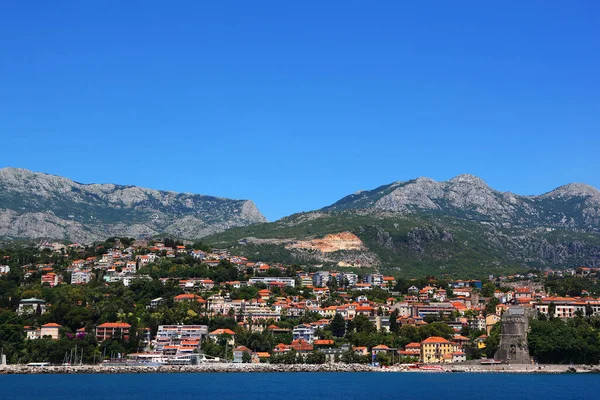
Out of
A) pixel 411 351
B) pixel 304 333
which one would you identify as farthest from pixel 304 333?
pixel 411 351

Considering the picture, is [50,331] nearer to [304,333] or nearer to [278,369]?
[278,369]

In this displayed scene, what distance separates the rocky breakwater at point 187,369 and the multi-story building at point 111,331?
601 centimetres

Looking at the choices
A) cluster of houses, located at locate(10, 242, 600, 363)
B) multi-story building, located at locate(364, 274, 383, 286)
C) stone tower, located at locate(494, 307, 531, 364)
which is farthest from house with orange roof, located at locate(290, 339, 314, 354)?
multi-story building, located at locate(364, 274, 383, 286)

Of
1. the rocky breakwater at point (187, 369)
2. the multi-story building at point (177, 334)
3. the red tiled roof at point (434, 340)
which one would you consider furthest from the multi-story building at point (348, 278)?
the rocky breakwater at point (187, 369)

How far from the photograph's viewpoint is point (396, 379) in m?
79.1

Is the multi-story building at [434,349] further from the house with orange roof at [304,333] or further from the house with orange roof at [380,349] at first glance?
the house with orange roof at [304,333]

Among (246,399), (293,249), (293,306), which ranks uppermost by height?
(293,249)

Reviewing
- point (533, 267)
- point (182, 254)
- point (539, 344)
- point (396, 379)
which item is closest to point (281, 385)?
point (396, 379)

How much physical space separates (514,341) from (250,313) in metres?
32.4

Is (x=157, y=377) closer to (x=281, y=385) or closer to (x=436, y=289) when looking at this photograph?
(x=281, y=385)

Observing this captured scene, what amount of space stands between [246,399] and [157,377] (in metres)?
23.5

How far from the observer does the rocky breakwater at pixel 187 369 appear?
285 ft

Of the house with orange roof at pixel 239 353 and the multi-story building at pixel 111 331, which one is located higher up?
the multi-story building at pixel 111 331

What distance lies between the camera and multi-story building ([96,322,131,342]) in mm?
94625
